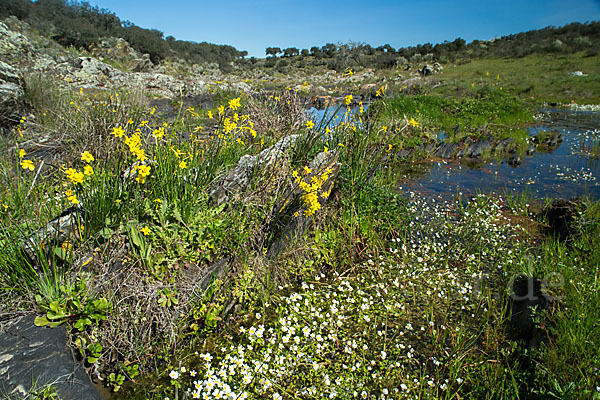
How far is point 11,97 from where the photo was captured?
8086 mm

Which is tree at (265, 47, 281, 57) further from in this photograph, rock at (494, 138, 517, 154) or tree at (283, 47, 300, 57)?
rock at (494, 138, 517, 154)

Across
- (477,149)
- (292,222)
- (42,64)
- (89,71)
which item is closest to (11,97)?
(292,222)

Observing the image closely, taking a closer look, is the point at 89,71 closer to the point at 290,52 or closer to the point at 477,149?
the point at 477,149

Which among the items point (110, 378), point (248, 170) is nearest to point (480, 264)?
point (248, 170)

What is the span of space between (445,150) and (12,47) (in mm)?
19595

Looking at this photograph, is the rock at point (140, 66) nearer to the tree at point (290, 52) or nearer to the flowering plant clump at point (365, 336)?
the flowering plant clump at point (365, 336)

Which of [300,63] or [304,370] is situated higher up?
[300,63]

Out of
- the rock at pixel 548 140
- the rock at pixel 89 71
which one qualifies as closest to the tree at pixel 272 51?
the rock at pixel 89 71

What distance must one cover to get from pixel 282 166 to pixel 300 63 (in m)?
54.1

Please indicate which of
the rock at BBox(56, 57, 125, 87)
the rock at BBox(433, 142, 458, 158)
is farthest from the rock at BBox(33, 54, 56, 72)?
the rock at BBox(433, 142, 458, 158)

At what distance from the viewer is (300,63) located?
54062mm

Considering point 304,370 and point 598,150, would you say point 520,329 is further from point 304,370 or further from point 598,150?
point 598,150

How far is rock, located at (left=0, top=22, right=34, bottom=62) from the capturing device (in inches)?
548

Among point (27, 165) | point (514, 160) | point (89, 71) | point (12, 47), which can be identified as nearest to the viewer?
point (27, 165)
